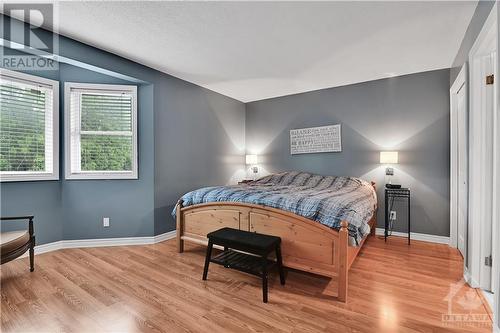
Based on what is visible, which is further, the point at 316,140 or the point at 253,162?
the point at 253,162

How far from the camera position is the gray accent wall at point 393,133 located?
326cm

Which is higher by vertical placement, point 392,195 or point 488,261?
point 392,195

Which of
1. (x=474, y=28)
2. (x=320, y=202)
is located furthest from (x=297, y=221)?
(x=474, y=28)

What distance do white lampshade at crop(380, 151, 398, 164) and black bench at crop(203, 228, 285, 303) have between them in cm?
223

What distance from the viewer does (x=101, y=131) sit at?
319 cm

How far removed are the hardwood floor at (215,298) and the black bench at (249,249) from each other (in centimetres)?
17

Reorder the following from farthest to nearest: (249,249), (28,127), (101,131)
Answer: (101,131) → (28,127) → (249,249)

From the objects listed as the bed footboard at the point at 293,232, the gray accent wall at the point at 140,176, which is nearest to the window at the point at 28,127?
the gray accent wall at the point at 140,176

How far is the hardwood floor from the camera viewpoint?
1604 mm

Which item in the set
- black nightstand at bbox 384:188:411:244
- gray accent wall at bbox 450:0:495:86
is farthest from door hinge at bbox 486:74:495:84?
black nightstand at bbox 384:188:411:244

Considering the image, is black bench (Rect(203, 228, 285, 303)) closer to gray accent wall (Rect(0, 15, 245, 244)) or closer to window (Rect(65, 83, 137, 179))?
gray accent wall (Rect(0, 15, 245, 244))

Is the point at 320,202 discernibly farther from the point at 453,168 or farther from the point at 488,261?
the point at 453,168

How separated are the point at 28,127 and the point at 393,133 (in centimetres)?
482

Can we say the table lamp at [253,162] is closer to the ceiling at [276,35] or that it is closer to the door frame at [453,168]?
the ceiling at [276,35]
